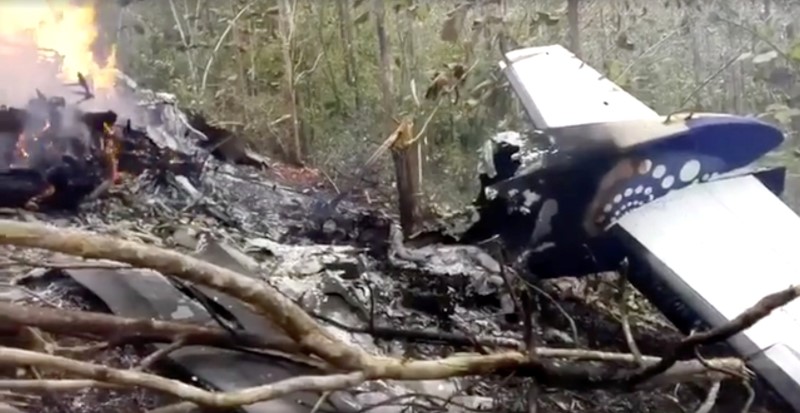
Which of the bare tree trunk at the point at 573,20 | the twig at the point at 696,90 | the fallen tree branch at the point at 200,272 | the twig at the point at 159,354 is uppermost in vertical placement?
the bare tree trunk at the point at 573,20

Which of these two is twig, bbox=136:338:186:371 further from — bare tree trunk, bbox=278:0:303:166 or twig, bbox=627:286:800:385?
twig, bbox=627:286:800:385

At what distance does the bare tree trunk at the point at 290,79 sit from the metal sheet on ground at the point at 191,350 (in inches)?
6.7

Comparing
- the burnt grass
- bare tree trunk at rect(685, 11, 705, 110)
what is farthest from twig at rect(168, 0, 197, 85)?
bare tree trunk at rect(685, 11, 705, 110)

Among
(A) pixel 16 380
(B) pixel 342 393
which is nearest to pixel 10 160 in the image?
(A) pixel 16 380

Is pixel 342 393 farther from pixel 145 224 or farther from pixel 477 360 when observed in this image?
pixel 145 224

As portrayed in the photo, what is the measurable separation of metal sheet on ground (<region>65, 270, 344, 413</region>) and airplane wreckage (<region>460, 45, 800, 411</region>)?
224mm

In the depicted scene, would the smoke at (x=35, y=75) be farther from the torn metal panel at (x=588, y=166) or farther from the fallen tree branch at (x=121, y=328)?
the torn metal panel at (x=588, y=166)

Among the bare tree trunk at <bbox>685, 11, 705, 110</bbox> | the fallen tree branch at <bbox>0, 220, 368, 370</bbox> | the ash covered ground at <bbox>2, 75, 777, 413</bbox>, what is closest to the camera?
the fallen tree branch at <bbox>0, 220, 368, 370</bbox>

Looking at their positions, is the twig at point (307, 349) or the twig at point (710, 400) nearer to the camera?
the twig at point (307, 349)

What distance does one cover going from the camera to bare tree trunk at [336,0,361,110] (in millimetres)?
855

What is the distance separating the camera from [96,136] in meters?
0.78

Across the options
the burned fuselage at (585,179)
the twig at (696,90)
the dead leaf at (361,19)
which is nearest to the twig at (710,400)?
the burned fuselage at (585,179)

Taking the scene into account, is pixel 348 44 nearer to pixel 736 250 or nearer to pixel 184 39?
pixel 184 39

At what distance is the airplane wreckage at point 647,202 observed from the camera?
845 millimetres
